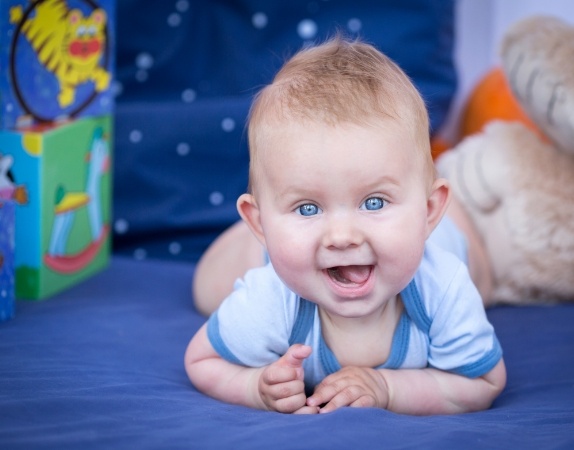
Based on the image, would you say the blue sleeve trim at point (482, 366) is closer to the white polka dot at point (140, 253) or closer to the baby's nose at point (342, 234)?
the baby's nose at point (342, 234)

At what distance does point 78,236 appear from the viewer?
1617 millimetres

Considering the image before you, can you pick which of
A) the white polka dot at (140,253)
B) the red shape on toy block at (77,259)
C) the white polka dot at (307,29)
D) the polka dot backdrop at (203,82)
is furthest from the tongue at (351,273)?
the white polka dot at (307,29)

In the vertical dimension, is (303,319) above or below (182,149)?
below

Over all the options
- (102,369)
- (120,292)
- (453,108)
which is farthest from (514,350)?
(453,108)

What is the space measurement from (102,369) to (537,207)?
80cm

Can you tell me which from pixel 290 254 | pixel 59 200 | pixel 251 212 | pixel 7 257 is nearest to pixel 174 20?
pixel 59 200

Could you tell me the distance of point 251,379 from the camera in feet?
3.39

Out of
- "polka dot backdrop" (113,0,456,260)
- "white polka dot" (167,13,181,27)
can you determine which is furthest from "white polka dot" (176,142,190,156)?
"white polka dot" (167,13,181,27)

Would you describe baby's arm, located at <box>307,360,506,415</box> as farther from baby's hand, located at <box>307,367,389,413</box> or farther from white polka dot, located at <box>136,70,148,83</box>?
white polka dot, located at <box>136,70,148,83</box>

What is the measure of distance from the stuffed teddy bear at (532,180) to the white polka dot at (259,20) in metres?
0.59

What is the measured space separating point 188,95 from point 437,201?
112cm

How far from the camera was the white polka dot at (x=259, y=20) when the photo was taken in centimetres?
197

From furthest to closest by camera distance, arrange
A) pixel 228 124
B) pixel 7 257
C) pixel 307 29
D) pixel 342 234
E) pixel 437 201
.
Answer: pixel 307 29 < pixel 228 124 < pixel 7 257 < pixel 437 201 < pixel 342 234

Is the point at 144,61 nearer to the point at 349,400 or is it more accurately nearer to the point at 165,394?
the point at 165,394
